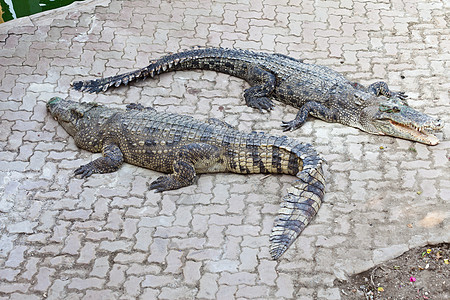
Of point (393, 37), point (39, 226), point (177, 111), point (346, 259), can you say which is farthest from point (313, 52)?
point (39, 226)

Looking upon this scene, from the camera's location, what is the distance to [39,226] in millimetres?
5785

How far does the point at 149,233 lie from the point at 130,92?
8.73 feet

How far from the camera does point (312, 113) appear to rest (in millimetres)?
7203

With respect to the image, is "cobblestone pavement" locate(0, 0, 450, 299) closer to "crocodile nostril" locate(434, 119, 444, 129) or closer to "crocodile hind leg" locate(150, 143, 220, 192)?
"crocodile hind leg" locate(150, 143, 220, 192)

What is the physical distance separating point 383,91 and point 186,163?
3.00 m

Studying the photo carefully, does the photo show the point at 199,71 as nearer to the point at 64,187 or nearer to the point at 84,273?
the point at 64,187

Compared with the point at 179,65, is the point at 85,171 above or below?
below

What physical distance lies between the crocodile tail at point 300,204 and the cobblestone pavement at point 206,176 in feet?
0.40

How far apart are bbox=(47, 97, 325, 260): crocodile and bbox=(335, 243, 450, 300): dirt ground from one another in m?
0.83

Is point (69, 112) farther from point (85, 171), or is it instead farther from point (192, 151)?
point (192, 151)

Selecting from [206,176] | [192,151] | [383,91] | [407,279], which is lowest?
[407,279]

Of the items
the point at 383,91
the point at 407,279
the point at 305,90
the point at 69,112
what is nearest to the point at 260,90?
the point at 305,90

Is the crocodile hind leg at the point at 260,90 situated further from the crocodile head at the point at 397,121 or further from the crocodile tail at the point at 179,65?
the crocodile head at the point at 397,121

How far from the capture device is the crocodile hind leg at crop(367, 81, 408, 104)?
7414 millimetres
